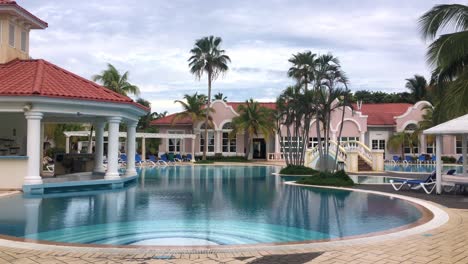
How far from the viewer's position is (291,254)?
21.2 feet

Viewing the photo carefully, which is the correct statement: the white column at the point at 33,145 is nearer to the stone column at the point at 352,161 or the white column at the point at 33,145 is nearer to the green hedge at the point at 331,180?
the green hedge at the point at 331,180

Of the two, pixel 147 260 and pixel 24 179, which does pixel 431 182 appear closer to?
pixel 147 260

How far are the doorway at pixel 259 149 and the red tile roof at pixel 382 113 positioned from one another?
11.1 metres

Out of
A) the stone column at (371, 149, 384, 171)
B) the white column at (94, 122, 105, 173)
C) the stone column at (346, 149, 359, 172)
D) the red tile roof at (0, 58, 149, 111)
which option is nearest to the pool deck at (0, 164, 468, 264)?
the red tile roof at (0, 58, 149, 111)

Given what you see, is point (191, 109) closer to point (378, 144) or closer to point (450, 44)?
point (378, 144)

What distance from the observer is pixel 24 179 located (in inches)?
614

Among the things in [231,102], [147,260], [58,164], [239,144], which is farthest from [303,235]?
[231,102]

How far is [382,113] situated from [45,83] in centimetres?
3820

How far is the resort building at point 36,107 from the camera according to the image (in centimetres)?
1562

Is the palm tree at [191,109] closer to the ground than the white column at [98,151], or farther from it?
farther from it

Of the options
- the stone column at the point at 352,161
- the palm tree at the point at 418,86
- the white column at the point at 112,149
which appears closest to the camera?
the white column at the point at 112,149

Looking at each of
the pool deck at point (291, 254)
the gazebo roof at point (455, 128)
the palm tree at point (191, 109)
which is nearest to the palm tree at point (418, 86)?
the palm tree at point (191, 109)

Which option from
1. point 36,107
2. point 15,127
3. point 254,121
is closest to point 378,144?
point 254,121

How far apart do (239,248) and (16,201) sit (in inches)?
368
